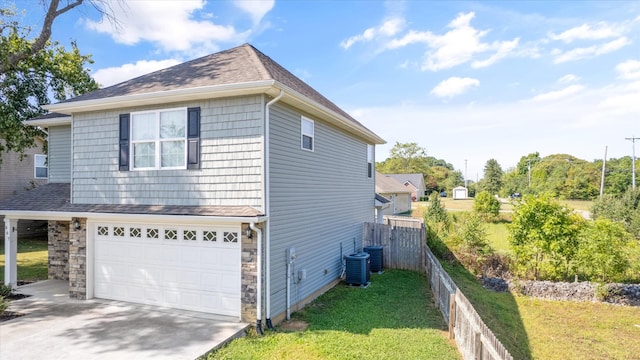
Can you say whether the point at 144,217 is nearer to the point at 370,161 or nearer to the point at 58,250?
the point at 58,250

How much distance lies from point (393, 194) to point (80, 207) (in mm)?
28898

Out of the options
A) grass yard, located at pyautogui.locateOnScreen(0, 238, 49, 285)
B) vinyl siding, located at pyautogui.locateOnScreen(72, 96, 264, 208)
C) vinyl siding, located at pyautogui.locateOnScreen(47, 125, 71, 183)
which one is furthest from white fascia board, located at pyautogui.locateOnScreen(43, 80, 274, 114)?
grass yard, located at pyautogui.locateOnScreen(0, 238, 49, 285)

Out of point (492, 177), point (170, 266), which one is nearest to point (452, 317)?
point (170, 266)

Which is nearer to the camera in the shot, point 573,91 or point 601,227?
point 601,227

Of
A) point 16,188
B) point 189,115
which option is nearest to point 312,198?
point 189,115

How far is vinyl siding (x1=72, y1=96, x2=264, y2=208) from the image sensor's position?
7.08 meters

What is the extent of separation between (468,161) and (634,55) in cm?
7129

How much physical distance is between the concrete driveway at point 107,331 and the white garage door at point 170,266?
273 millimetres

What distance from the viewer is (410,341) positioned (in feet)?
21.0

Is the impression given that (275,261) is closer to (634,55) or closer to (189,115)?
(189,115)

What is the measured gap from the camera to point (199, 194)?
24.6ft

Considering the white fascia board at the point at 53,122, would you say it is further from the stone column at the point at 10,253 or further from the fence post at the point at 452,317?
the fence post at the point at 452,317

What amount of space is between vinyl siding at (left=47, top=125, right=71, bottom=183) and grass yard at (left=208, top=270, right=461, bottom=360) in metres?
9.08

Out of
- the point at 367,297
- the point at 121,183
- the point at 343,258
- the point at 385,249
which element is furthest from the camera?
the point at 385,249
